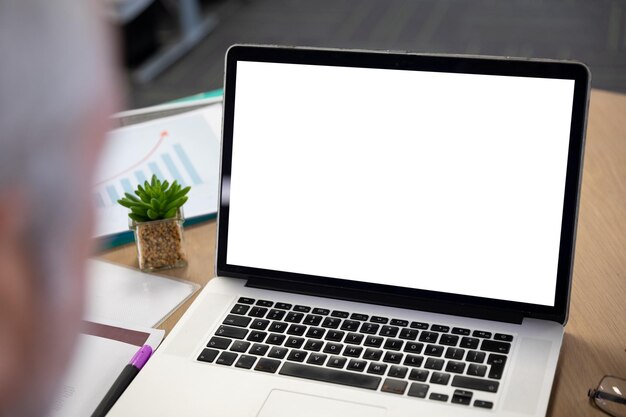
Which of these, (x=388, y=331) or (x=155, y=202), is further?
(x=155, y=202)

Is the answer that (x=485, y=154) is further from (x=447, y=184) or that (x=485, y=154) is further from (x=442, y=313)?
(x=442, y=313)

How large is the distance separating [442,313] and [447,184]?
0.13m

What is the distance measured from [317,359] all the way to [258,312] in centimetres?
10

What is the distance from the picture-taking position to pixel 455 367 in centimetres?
72

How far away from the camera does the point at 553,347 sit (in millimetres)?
740

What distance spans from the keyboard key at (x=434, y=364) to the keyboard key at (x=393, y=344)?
3 centimetres

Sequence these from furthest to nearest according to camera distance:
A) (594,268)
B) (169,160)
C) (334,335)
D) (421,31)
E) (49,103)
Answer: (421,31)
(169,160)
(594,268)
(334,335)
(49,103)

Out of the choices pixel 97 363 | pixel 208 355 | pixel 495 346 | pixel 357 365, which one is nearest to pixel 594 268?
pixel 495 346

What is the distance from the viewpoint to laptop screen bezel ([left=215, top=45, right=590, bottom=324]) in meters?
0.74

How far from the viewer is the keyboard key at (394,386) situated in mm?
706

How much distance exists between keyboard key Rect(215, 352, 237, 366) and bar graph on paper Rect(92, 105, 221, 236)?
325 millimetres

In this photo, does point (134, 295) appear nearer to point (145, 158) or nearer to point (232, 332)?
point (232, 332)

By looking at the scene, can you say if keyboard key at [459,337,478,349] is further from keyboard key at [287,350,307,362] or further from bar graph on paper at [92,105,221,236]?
bar graph on paper at [92,105,221,236]

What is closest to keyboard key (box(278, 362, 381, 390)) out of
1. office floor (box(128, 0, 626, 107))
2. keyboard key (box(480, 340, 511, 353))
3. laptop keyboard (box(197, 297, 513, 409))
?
laptop keyboard (box(197, 297, 513, 409))
